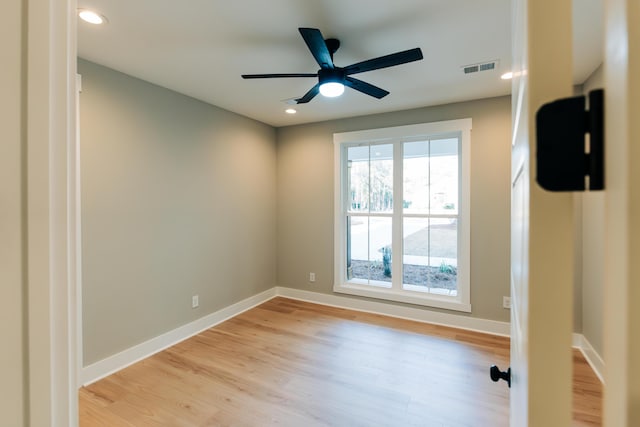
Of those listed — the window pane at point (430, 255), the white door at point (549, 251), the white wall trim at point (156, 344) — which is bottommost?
the white wall trim at point (156, 344)

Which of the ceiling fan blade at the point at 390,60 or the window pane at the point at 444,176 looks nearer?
the ceiling fan blade at the point at 390,60

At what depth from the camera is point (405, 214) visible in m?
3.82

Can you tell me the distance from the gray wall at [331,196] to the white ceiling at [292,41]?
41cm

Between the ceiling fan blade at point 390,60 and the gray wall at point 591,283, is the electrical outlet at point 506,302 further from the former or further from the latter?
the ceiling fan blade at point 390,60

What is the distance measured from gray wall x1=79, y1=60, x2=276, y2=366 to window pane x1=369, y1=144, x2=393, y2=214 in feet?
5.32

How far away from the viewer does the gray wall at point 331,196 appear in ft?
10.6

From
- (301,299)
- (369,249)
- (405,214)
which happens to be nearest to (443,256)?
(405,214)

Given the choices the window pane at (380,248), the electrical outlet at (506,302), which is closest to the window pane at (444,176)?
the window pane at (380,248)

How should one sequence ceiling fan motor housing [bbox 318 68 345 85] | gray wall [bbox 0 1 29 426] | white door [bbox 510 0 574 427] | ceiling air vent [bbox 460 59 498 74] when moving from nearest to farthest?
1. white door [bbox 510 0 574 427]
2. gray wall [bbox 0 1 29 426]
3. ceiling fan motor housing [bbox 318 68 345 85]
4. ceiling air vent [bbox 460 59 498 74]

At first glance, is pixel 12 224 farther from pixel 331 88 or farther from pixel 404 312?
pixel 404 312

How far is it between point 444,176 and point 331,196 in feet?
4.82

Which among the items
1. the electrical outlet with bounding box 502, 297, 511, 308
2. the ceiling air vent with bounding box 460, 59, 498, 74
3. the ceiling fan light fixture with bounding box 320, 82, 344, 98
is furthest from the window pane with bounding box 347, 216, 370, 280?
the ceiling fan light fixture with bounding box 320, 82, 344, 98

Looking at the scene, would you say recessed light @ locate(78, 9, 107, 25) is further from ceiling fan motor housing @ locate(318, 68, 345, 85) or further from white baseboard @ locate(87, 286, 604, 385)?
white baseboard @ locate(87, 286, 604, 385)

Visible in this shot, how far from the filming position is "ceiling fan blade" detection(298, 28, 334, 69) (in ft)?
5.39
